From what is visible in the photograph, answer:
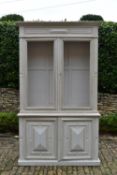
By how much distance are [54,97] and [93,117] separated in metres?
0.68

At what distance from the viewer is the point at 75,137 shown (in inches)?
211

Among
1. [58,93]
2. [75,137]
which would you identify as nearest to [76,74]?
[58,93]

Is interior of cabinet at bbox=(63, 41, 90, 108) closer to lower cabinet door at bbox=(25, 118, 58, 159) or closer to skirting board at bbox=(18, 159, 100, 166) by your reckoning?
lower cabinet door at bbox=(25, 118, 58, 159)

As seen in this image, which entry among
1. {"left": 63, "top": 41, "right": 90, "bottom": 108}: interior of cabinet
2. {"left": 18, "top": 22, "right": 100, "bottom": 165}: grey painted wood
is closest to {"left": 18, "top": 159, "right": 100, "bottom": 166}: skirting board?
{"left": 18, "top": 22, "right": 100, "bottom": 165}: grey painted wood

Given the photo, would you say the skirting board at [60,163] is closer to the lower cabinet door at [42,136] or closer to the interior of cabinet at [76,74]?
the lower cabinet door at [42,136]

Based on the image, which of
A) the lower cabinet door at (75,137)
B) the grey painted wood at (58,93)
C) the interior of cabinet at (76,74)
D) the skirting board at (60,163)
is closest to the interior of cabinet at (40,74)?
the grey painted wood at (58,93)

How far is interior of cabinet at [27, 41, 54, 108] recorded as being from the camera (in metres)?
5.57

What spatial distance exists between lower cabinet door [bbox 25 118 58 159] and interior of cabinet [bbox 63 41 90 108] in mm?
474

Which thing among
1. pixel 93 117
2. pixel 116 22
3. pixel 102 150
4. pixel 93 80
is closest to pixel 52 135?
pixel 93 117

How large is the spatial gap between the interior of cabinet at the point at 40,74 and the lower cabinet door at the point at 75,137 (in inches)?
18.6

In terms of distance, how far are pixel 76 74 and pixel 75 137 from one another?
1.04m

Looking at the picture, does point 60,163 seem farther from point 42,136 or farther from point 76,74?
point 76,74

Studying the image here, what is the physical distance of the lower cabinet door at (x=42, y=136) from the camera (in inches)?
211

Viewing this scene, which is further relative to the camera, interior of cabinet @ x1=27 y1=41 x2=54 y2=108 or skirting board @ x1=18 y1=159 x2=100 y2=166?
interior of cabinet @ x1=27 y1=41 x2=54 y2=108
